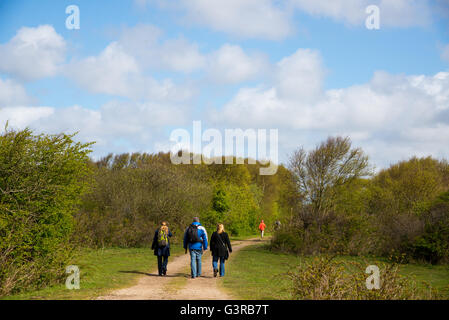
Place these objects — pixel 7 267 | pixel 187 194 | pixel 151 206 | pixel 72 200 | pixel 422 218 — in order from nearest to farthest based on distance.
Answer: pixel 7 267 < pixel 72 200 < pixel 422 218 < pixel 151 206 < pixel 187 194

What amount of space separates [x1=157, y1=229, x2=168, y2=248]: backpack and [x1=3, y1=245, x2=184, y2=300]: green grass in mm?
1322

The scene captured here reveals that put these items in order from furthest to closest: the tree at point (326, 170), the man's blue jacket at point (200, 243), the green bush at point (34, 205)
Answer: the tree at point (326, 170), the man's blue jacket at point (200, 243), the green bush at point (34, 205)

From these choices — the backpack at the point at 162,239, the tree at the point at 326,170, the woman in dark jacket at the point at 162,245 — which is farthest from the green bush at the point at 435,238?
the backpack at the point at 162,239

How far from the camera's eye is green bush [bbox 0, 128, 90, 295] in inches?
471

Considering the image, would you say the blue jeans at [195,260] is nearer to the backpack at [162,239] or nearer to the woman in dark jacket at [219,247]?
the woman in dark jacket at [219,247]

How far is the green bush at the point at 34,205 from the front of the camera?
12.0 metres

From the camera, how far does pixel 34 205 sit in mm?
12930

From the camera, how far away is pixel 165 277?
14422 mm

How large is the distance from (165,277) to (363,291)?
7.31m

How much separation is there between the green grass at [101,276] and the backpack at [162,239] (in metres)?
1.32

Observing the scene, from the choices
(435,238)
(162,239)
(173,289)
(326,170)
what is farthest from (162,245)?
(326,170)

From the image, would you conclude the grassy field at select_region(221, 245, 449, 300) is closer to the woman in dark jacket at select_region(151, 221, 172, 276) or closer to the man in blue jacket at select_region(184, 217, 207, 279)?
the man in blue jacket at select_region(184, 217, 207, 279)
